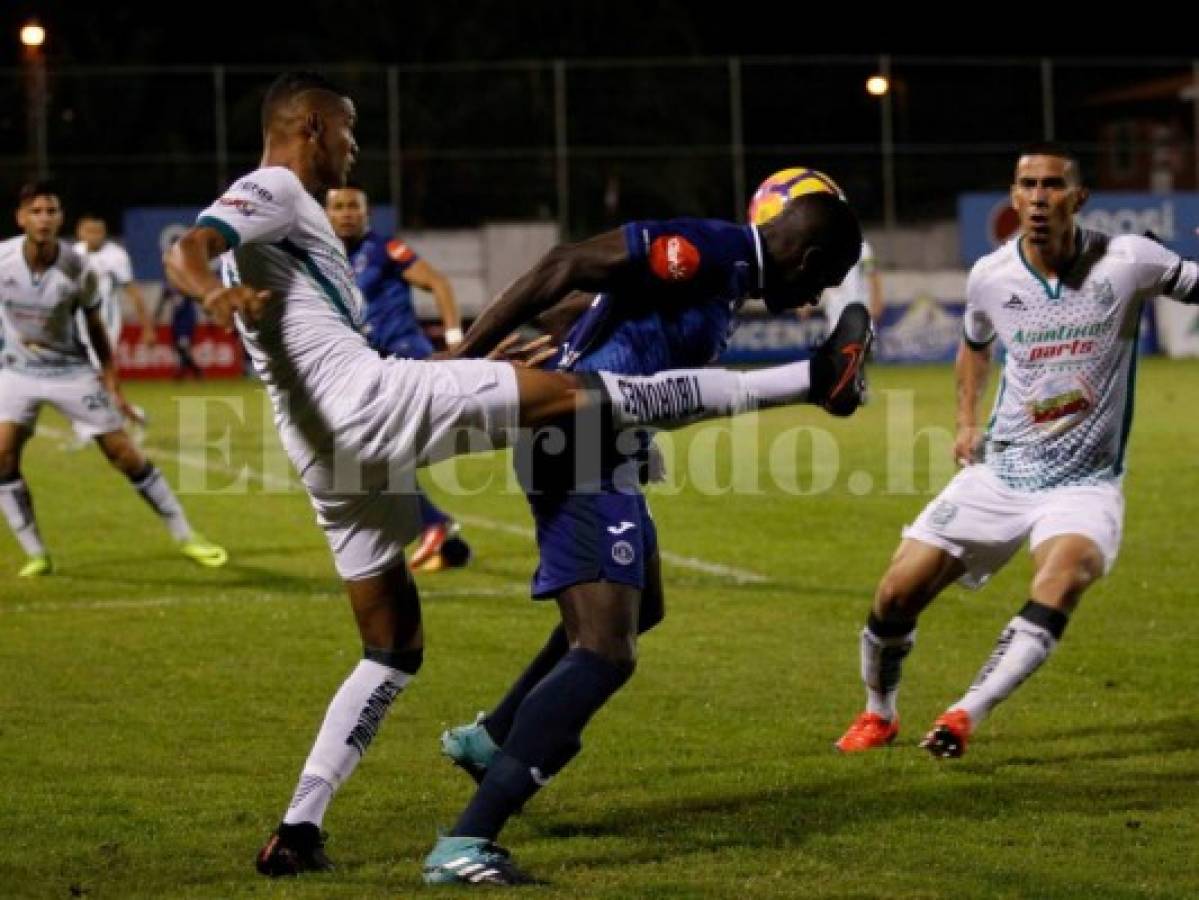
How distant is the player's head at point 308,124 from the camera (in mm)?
6480

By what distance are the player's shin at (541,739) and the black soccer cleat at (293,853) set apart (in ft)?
1.48

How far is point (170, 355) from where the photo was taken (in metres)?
36.5

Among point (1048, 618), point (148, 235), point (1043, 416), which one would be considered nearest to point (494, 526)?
point (1043, 416)

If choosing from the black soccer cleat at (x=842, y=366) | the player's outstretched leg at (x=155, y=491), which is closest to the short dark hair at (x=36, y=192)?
the player's outstretched leg at (x=155, y=491)

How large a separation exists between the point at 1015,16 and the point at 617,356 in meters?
62.6

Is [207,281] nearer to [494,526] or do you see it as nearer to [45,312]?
[45,312]

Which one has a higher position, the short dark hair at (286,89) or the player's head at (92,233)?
the player's head at (92,233)

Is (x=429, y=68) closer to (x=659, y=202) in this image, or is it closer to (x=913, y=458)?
(x=659, y=202)

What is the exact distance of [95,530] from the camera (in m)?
16.3

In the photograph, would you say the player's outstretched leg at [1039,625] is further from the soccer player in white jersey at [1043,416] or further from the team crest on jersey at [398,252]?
the team crest on jersey at [398,252]

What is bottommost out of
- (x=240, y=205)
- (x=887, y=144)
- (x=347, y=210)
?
(x=240, y=205)

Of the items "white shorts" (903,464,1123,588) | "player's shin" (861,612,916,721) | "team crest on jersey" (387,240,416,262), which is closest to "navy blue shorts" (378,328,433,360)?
"team crest on jersey" (387,240,416,262)

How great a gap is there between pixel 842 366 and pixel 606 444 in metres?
0.76

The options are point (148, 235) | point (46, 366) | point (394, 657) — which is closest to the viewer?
point (394, 657)
